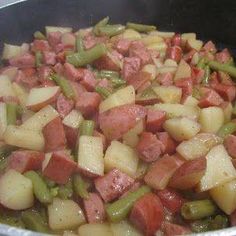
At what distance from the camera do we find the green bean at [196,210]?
7.44ft

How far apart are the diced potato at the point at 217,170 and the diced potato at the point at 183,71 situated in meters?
0.82

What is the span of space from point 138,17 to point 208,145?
5.43 ft

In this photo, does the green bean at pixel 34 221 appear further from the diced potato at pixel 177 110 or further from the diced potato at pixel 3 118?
the diced potato at pixel 177 110

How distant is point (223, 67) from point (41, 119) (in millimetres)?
1467

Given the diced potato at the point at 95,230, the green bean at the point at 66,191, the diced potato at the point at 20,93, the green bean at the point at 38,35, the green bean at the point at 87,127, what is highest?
the green bean at the point at 38,35

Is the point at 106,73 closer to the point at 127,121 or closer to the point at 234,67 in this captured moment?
the point at 127,121

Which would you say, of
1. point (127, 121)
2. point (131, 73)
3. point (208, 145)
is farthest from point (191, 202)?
point (131, 73)

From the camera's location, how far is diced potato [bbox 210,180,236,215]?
88.9 inches

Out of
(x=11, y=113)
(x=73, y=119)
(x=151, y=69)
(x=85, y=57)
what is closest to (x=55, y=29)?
(x=85, y=57)

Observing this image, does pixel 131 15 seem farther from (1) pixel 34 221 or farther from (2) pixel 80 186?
(1) pixel 34 221

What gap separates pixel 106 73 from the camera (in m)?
3.19

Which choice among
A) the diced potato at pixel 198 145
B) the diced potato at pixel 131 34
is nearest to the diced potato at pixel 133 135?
the diced potato at pixel 198 145

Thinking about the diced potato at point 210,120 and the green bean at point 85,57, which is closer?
the diced potato at point 210,120

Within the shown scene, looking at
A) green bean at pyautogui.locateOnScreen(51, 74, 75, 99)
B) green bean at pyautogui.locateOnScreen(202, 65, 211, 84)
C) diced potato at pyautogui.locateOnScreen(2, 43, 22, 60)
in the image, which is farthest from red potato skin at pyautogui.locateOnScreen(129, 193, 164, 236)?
diced potato at pyautogui.locateOnScreen(2, 43, 22, 60)
